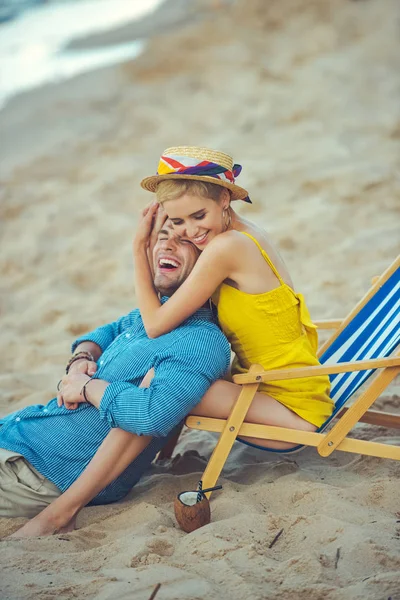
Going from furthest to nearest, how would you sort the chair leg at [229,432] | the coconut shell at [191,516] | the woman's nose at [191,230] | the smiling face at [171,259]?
the smiling face at [171,259] → the woman's nose at [191,230] → the chair leg at [229,432] → the coconut shell at [191,516]

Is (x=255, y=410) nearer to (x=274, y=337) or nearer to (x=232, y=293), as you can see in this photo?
(x=274, y=337)

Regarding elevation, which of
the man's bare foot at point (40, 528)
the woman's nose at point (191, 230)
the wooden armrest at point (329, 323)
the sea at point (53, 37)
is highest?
the woman's nose at point (191, 230)

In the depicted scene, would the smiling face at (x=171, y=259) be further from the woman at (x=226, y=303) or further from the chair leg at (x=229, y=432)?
the chair leg at (x=229, y=432)

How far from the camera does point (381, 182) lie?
648cm

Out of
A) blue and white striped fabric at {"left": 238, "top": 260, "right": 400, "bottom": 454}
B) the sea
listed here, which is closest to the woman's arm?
blue and white striped fabric at {"left": 238, "top": 260, "right": 400, "bottom": 454}

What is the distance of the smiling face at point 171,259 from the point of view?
3.29 m

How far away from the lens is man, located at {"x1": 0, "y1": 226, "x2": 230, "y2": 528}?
2.98 meters

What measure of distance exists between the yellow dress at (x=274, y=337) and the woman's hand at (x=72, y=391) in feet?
2.10

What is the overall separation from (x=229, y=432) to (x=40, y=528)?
0.81 m

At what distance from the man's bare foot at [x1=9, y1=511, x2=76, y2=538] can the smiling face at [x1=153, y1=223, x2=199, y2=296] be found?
104cm

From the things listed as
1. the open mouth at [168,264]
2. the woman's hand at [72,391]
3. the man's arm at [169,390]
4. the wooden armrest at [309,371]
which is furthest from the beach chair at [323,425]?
the open mouth at [168,264]

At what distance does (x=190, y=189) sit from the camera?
3133mm

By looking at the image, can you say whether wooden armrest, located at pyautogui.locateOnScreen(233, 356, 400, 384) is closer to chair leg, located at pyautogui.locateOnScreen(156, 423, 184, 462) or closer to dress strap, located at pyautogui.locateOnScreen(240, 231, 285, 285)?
dress strap, located at pyautogui.locateOnScreen(240, 231, 285, 285)

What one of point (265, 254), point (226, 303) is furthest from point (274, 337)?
point (265, 254)
